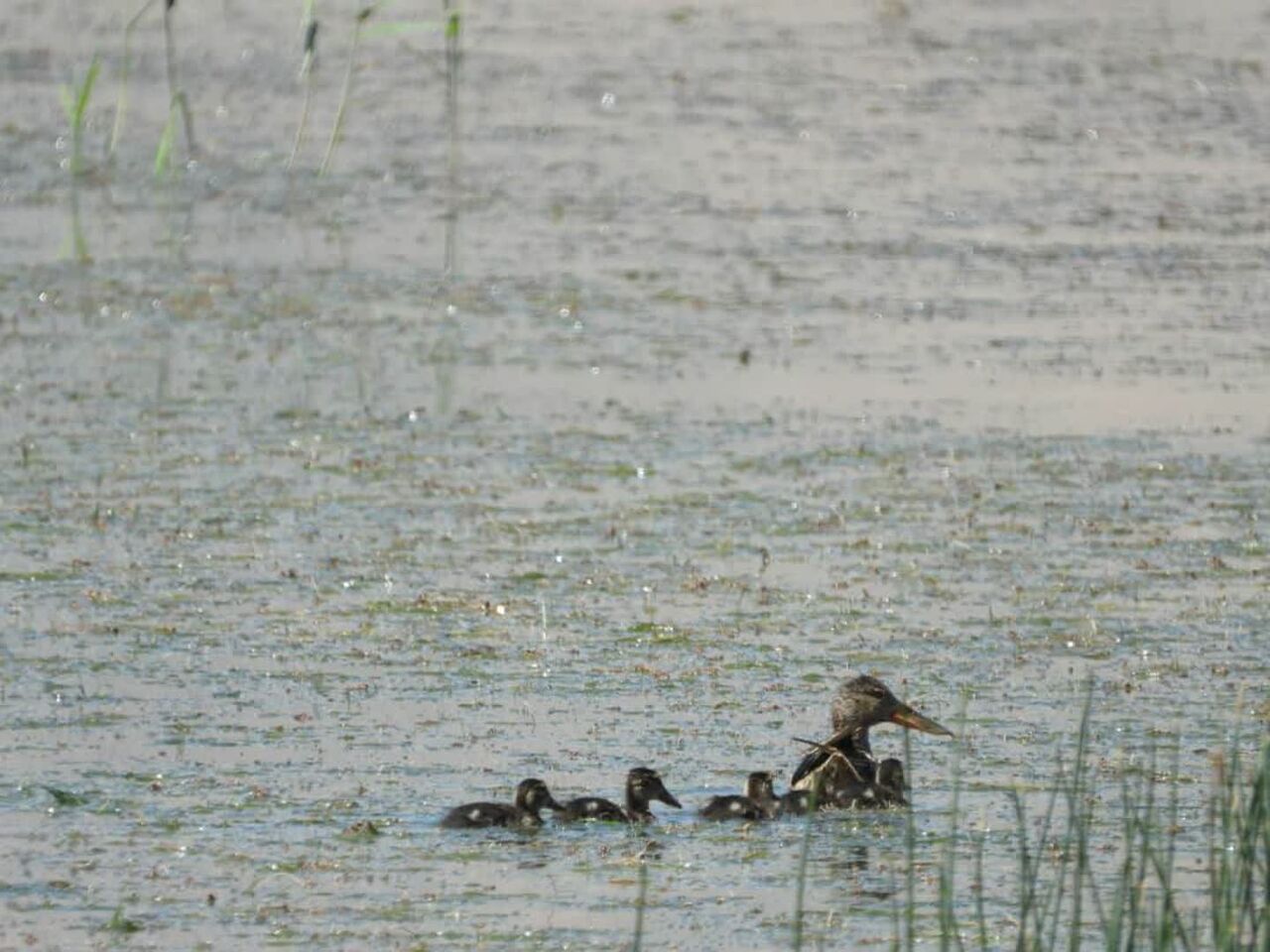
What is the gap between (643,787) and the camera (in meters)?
5.91

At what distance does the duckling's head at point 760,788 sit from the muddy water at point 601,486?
73mm

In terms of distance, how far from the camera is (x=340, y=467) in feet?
29.8

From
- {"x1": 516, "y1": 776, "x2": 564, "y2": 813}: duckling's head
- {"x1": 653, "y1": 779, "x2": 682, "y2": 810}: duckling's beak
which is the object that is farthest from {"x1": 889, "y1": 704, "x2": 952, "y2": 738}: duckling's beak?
{"x1": 516, "y1": 776, "x2": 564, "y2": 813}: duckling's head

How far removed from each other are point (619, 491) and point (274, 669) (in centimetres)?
201

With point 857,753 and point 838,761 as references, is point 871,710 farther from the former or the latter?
point 838,761

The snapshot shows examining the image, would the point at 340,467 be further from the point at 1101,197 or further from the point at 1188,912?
the point at 1101,197

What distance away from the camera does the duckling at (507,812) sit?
580 centimetres

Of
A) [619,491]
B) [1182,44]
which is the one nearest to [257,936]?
[619,491]

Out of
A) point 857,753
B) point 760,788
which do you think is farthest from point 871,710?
point 760,788

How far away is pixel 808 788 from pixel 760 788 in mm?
187

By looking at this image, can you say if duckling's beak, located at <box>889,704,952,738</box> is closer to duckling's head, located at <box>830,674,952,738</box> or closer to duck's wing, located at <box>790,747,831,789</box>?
duckling's head, located at <box>830,674,952,738</box>

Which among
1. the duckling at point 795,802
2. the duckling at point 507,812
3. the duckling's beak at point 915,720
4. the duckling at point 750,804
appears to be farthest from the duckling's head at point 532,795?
the duckling's beak at point 915,720

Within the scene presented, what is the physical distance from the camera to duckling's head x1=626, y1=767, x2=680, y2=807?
5910mm

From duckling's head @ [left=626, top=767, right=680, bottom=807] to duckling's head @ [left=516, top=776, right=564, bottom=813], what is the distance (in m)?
0.18
